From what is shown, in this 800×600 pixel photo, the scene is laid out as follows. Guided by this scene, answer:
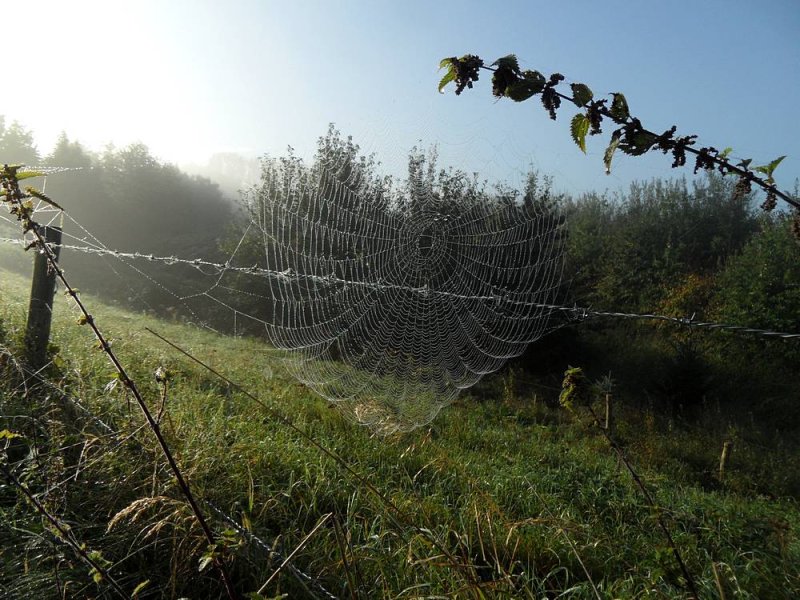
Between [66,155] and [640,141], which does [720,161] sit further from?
[66,155]

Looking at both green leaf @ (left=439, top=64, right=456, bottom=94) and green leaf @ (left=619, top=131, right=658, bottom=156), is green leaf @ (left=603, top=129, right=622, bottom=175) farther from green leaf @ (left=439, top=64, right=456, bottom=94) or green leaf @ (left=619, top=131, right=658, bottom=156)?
green leaf @ (left=439, top=64, right=456, bottom=94)

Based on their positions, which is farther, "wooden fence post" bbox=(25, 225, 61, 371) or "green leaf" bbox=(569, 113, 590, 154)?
"wooden fence post" bbox=(25, 225, 61, 371)

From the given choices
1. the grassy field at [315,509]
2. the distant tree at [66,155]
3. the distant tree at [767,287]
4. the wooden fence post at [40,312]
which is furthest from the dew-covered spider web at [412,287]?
the distant tree at [66,155]

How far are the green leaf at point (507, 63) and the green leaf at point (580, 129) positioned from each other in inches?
5.5

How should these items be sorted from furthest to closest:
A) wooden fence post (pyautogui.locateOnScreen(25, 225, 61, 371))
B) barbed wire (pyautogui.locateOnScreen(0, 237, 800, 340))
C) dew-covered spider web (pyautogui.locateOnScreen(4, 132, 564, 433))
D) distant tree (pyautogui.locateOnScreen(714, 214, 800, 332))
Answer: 1. distant tree (pyautogui.locateOnScreen(714, 214, 800, 332))
2. dew-covered spider web (pyautogui.locateOnScreen(4, 132, 564, 433))
3. wooden fence post (pyautogui.locateOnScreen(25, 225, 61, 371))
4. barbed wire (pyautogui.locateOnScreen(0, 237, 800, 340))

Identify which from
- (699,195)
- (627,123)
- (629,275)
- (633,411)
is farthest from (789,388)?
(627,123)

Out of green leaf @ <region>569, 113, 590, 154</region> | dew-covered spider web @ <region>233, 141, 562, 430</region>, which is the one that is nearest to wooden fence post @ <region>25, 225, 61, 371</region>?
dew-covered spider web @ <region>233, 141, 562, 430</region>

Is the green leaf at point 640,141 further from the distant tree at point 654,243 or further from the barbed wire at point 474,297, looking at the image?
the distant tree at point 654,243

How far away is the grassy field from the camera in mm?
1864

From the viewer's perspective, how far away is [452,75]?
3.12 feet

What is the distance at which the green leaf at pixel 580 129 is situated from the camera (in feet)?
3.03

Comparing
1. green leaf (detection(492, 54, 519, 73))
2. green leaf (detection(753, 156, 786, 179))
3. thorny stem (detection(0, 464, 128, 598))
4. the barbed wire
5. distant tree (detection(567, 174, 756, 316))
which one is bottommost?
thorny stem (detection(0, 464, 128, 598))

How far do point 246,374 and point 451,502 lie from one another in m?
3.82

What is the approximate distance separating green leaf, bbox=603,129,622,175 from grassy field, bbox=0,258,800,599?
0.91 metres
